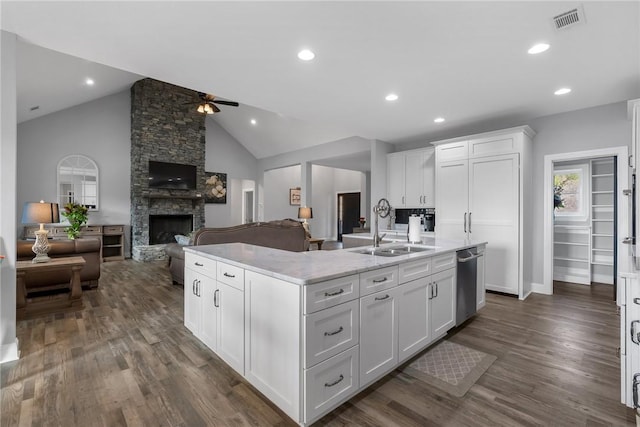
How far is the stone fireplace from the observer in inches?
303

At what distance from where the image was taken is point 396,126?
5012 mm

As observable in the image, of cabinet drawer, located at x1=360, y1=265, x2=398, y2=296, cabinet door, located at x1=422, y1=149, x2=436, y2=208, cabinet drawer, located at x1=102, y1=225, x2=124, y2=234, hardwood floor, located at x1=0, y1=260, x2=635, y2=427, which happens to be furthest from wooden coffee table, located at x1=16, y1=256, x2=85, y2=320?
cabinet door, located at x1=422, y1=149, x2=436, y2=208

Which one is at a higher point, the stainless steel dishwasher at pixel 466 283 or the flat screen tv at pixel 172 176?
the flat screen tv at pixel 172 176

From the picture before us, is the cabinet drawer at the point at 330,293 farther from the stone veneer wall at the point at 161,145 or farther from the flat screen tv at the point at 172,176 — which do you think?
the flat screen tv at the point at 172,176

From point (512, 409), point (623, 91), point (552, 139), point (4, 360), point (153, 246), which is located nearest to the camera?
point (512, 409)

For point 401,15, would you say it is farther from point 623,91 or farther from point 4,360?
point 4,360

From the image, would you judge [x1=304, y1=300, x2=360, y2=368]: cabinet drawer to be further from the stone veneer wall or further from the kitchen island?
the stone veneer wall

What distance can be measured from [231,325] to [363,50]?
2535mm

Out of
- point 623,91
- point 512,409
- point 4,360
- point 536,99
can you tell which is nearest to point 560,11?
point 536,99

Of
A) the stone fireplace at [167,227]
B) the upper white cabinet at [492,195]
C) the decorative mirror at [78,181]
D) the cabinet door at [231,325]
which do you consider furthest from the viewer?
the stone fireplace at [167,227]

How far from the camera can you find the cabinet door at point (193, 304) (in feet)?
8.11

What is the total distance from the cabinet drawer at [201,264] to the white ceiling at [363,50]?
5.96ft

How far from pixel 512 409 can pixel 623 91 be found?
3.95 m

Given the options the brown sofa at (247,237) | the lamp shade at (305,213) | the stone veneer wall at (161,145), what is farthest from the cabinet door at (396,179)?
the stone veneer wall at (161,145)
